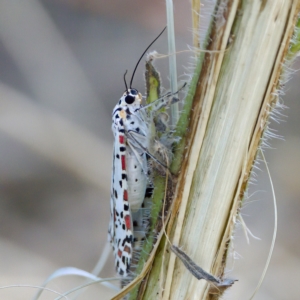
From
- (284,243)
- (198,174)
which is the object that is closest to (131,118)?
(198,174)

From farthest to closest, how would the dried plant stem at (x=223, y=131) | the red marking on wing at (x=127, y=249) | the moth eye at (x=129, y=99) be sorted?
the moth eye at (x=129, y=99)
the red marking on wing at (x=127, y=249)
the dried plant stem at (x=223, y=131)

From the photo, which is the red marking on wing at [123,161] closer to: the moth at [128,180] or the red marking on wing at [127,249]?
the moth at [128,180]

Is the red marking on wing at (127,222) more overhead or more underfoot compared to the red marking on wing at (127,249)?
more overhead

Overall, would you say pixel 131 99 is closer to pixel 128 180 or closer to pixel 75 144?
pixel 128 180

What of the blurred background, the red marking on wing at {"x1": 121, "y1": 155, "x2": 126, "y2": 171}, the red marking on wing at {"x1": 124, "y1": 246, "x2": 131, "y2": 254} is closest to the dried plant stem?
the red marking on wing at {"x1": 124, "y1": 246, "x2": 131, "y2": 254}

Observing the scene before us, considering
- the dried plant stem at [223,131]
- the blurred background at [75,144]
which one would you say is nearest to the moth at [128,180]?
the dried plant stem at [223,131]

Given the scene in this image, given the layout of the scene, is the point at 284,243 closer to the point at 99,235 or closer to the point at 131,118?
the point at 99,235

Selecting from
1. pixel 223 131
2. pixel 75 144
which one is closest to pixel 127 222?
pixel 223 131

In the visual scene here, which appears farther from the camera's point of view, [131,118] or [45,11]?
[45,11]

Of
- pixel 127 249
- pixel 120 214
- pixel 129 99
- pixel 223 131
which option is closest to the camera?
pixel 223 131
